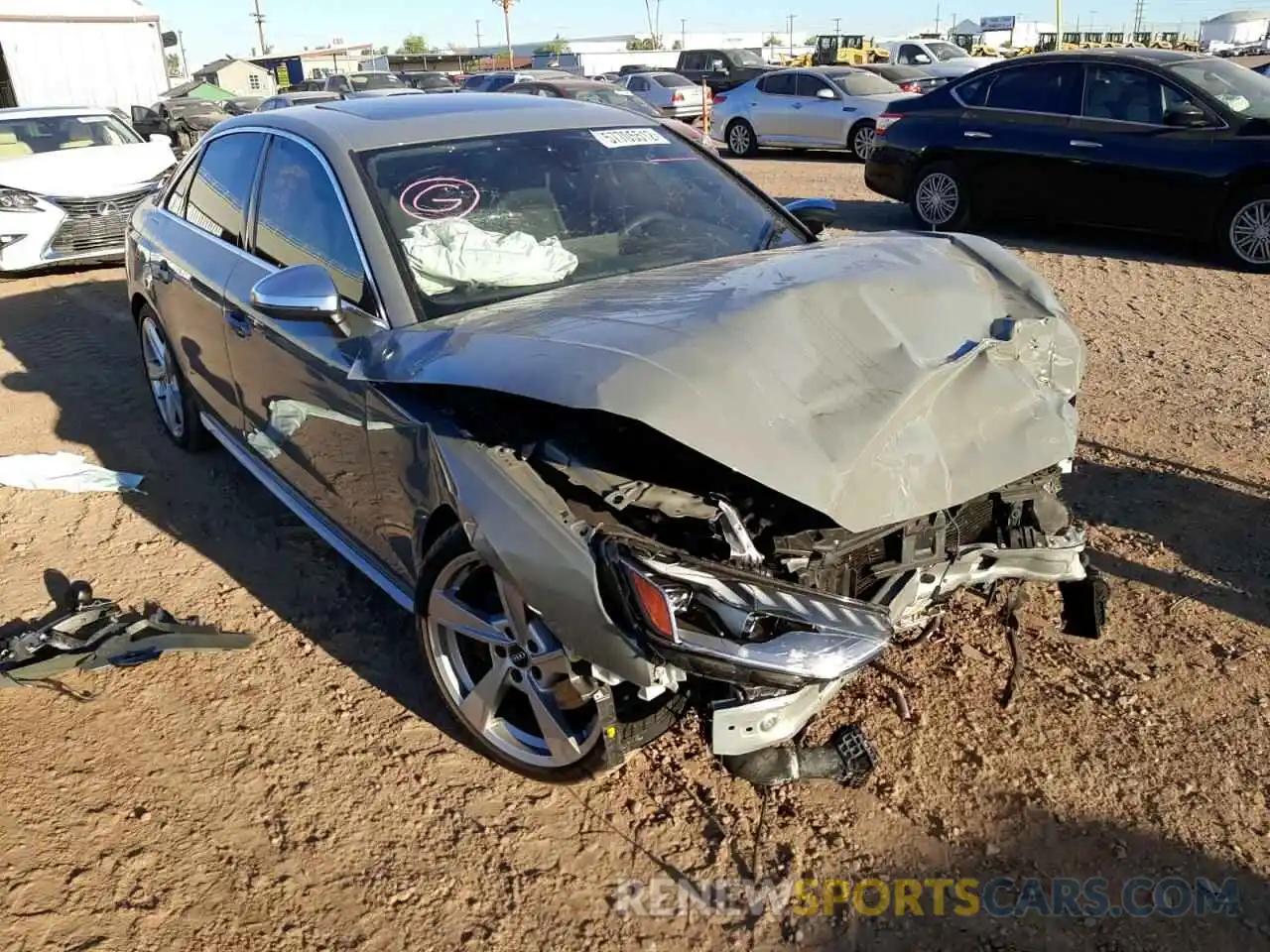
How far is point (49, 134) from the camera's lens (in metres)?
10.2

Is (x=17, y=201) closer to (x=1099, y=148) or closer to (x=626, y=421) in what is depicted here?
(x=626, y=421)

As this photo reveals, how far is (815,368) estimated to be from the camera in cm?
249

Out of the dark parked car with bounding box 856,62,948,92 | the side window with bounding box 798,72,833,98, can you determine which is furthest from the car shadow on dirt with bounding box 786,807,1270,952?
the dark parked car with bounding box 856,62,948,92

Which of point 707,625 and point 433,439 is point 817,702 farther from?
point 433,439

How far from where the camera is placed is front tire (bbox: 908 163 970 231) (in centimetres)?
958

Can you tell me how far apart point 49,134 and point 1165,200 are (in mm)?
10576

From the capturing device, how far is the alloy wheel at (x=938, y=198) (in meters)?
9.66

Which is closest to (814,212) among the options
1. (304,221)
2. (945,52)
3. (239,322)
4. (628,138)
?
(628,138)

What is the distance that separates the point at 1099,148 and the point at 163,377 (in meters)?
7.55

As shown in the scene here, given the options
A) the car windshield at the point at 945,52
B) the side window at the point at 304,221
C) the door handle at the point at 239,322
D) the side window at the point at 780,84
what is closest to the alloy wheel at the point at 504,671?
the side window at the point at 304,221

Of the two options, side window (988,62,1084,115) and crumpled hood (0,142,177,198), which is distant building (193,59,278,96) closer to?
crumpled hood (0,142,177,198)

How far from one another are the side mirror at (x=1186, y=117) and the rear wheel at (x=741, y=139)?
9841mm

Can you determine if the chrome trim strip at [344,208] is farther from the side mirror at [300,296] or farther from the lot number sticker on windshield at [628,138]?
the lot number sticker on windshield at [628,138]

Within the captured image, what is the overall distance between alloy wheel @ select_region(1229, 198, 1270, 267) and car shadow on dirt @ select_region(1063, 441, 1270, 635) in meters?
4.47
